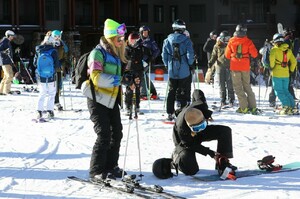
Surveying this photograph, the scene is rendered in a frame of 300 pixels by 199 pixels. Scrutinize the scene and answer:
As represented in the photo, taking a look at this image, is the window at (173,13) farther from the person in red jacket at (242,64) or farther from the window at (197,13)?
the person in red jacket at (242,64)

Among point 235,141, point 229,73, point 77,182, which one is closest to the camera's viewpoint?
point 77,182

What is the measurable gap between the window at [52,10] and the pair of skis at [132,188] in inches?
1278

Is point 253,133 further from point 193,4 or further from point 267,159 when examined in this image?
point 193,4

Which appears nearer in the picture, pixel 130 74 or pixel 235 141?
pixel 130 74

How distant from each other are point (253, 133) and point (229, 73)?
145 inches

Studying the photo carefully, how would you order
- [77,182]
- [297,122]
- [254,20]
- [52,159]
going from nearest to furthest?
[77,182] → [52,159] → [297,122] → [254,20]

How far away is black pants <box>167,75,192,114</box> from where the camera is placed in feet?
37.3

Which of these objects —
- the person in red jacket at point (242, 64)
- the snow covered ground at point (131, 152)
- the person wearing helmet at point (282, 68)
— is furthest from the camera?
the person in red jacket at point (242, 64)

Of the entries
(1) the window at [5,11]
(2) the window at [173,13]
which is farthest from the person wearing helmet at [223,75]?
(2) the window at [173,13]

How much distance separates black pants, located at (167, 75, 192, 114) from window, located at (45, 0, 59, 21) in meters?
27.8

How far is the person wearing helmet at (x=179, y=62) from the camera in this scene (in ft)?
36.7

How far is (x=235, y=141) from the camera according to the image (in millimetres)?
9469

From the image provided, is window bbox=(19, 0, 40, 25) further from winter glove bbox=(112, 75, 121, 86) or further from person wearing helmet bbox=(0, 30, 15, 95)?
winter glove bbox=(112, 75, 121, 86)

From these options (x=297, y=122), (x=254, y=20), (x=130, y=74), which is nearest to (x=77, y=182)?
(x=130, y=74)
